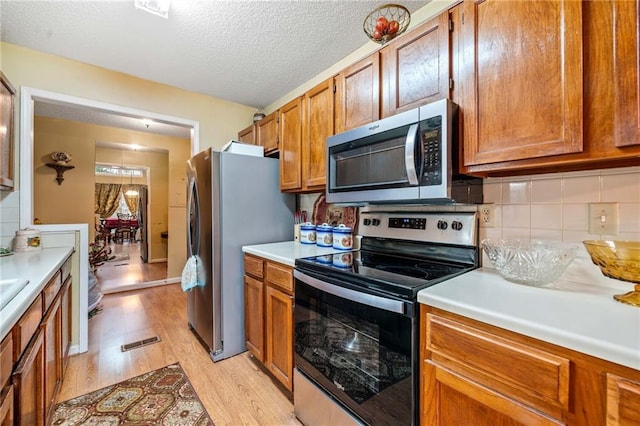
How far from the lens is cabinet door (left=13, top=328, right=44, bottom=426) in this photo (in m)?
0.92

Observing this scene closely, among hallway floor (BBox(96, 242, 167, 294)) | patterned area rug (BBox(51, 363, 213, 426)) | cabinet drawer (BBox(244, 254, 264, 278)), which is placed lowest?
patterned area rug (BBox(51, 363, 213, 426))

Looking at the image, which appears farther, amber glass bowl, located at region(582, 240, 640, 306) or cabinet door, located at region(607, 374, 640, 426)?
amber glass bowl, located at region(582, 240, 640, 306)

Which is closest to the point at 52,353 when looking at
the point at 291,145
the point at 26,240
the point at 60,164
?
the point at 26,240

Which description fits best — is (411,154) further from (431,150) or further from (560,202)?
(560,202)

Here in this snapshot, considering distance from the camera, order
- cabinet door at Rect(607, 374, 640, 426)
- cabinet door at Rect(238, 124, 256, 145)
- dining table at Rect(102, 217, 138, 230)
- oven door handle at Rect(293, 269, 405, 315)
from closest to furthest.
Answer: cabinet door at Rect(607, 374, 640, 426), oven door handle at Rect(293, 269, 405, 315), cabinet door at Rect(238, 124, 256, 145), dining table at Rect(102, 217, 138, 230)

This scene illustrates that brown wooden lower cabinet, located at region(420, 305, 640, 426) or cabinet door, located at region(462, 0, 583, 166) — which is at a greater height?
cabinet door, located at region(462, 0, 583, 166)

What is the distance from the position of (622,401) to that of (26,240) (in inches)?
125

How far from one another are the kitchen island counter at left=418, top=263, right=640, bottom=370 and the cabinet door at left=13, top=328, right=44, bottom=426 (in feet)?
4.57

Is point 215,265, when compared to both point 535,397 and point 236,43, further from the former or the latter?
point 535,397

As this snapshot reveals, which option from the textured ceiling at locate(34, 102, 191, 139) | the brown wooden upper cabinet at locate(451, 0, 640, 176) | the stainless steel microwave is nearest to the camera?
the brown wooden upper cabinet at locate(451, 0, 640, 176)

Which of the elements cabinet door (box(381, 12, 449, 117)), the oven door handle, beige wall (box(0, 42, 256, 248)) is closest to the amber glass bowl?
the oven door handle

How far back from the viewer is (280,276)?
1723 mm

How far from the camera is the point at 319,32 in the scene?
1.97m

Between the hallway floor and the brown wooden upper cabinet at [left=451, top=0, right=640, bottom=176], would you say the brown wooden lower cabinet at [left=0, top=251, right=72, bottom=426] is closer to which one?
the brown wooden upper cabinet at [left=451, top=0, right=640, bottom=176]
